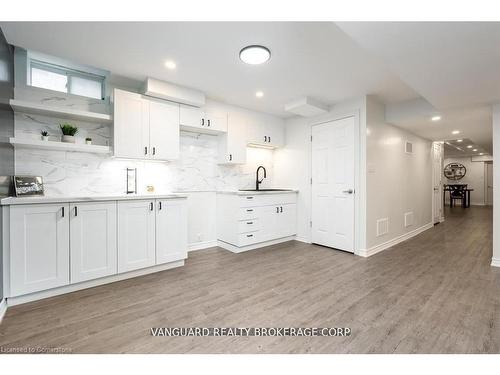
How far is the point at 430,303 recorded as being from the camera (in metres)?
2.07

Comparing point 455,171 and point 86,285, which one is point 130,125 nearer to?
point 86,285

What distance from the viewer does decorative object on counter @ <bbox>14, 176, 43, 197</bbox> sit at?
2391mm

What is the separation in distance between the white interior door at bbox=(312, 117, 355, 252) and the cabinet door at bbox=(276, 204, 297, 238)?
39cm

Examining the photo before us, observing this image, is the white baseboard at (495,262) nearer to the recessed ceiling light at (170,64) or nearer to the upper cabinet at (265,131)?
the upper cabinet at (265,131)

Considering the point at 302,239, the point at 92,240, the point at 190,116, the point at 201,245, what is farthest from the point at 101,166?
the point at 302,239

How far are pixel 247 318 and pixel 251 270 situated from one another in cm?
106

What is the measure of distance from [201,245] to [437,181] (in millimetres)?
6332

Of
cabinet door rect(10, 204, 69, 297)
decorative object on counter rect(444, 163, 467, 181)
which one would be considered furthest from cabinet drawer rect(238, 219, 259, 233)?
decorative object on counter rect(444, 163, 467, 181)

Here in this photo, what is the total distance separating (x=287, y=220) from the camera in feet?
14.1

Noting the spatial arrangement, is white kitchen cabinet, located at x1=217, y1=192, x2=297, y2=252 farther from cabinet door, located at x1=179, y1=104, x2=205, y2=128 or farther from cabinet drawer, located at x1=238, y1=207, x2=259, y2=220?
cabinet door, located at x1=179, y1=104, x2=205, y2=128

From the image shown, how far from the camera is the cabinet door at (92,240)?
2279mm

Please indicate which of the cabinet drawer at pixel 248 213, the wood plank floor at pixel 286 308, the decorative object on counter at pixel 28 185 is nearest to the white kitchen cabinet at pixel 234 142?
the cabinet drawer at pixel 248 213
